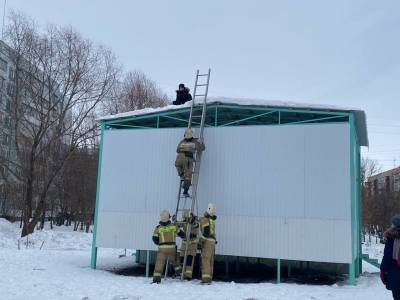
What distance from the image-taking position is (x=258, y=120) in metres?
15.2

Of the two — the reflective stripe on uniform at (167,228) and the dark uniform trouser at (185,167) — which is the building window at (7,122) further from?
the reflective stripe on uniform at (167,228)

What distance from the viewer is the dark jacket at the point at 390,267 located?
23.5 ft

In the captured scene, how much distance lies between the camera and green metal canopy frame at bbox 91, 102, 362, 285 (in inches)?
508

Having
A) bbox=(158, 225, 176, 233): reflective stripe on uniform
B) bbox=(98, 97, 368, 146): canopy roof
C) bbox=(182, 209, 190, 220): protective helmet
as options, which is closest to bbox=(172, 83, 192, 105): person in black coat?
bbox=(98, 97, 368, 146): canopy roof

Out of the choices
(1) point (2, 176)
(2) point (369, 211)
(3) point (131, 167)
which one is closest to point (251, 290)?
(3) point (131, 167)

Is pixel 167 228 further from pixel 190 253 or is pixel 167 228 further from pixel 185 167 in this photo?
pixel 185 167

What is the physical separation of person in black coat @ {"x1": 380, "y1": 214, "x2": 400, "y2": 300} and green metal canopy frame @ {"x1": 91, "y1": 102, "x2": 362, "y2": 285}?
17.2 ft

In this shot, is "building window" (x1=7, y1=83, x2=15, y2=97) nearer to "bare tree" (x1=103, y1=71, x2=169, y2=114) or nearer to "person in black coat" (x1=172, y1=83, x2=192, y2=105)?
"bare tree" (x1=103, y1=71, x2=169, y2=114)

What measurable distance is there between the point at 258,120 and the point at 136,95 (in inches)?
1029

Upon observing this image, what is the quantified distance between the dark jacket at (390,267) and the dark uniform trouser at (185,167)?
676 centimetres

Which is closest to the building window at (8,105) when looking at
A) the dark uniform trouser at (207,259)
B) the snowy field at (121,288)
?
the snowy field at (121,288)

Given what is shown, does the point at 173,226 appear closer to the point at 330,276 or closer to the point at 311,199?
the point at 311,199

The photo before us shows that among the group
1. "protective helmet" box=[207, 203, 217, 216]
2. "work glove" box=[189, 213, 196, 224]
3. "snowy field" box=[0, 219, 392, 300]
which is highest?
"protective helmet" box=[207, 203, 217, 216]

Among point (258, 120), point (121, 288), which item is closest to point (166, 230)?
point (121, 288)
